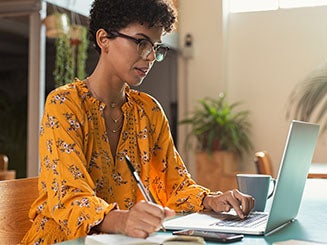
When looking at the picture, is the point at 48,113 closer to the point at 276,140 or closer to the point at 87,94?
the point at 87,94

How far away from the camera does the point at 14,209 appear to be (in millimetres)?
1562

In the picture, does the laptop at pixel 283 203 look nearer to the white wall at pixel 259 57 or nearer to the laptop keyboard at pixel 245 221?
the laptop keyboard at pixel 245 221

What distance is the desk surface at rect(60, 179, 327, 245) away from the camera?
3.72 feet

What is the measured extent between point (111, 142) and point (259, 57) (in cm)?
590

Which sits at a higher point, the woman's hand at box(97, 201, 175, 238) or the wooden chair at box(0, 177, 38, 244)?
the woman's hand at box(97, 201, 175, 238)

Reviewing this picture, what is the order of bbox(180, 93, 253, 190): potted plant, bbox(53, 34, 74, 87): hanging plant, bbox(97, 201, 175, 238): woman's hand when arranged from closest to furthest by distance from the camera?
bbox(97, 201, 175, 238): woman's hand → bbox(53, 34, 74, 87): hanging plant → bbox(180, 93, 253, 190): potted plant

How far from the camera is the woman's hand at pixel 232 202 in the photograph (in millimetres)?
1380

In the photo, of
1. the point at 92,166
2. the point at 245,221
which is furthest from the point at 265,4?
the point at 245,221

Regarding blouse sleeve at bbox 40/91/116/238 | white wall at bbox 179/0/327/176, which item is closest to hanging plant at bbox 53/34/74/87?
white wall at bbox 179/0/327/176

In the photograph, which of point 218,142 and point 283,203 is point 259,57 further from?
point 283,203

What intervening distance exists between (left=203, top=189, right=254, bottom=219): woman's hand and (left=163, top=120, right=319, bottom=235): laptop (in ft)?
0.06

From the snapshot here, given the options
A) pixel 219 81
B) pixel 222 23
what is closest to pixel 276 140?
pixel 219 81

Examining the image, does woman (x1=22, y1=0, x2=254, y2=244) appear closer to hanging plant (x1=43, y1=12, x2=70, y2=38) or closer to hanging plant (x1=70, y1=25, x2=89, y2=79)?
hanging plant (x1=43, y1=12, x2=70, y2=38)

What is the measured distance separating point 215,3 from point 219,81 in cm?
95
